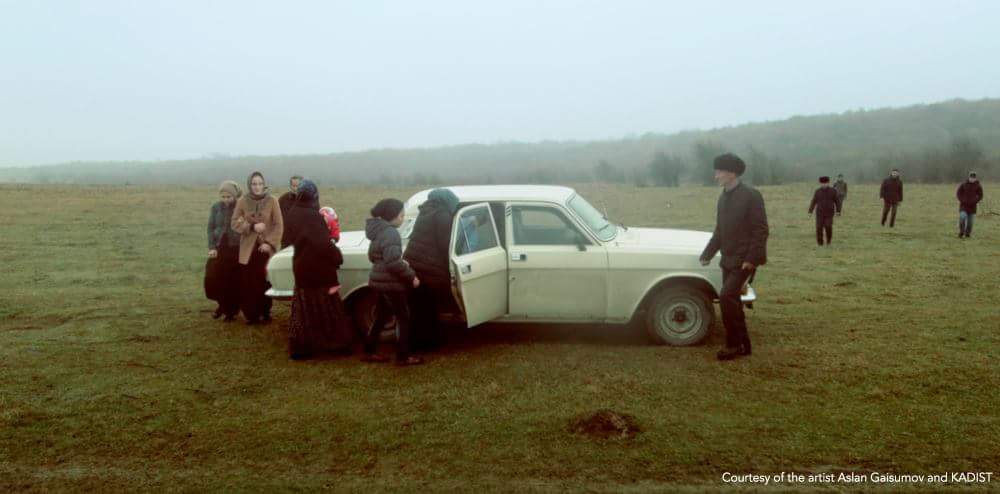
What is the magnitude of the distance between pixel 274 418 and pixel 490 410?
1.64m

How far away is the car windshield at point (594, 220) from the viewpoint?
747cm

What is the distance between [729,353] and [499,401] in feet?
7.58

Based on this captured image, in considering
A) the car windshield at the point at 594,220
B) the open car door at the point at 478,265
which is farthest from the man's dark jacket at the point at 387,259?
the car windshield at the point at 594,220

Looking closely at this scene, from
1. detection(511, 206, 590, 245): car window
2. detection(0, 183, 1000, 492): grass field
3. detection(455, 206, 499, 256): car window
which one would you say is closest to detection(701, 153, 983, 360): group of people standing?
detection(0, 183, 1000, 492): grass field

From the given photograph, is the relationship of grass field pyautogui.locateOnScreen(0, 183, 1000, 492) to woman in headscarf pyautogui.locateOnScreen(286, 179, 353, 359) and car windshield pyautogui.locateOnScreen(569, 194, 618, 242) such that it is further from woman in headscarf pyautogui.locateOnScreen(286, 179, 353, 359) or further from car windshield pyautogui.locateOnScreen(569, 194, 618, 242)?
car windshield pyautogui.locateOnScreen(569, 194, 618, 242)

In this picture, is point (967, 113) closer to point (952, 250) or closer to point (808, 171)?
point (808, 171)

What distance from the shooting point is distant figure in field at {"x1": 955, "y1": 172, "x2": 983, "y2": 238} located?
17453 mm

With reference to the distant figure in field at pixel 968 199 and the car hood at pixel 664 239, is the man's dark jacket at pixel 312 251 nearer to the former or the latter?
the car hood at pixel 664 239

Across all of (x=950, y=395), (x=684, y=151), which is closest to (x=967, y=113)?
(x=684, y=151)

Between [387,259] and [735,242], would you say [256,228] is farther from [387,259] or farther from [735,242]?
[735,242]

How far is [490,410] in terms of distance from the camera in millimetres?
5793

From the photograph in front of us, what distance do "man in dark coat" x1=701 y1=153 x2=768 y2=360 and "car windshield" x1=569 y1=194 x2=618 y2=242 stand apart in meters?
1.03

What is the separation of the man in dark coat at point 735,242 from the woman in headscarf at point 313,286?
349cm

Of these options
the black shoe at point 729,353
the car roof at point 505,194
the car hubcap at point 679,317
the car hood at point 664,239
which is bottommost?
the black shoe at point 729,353
